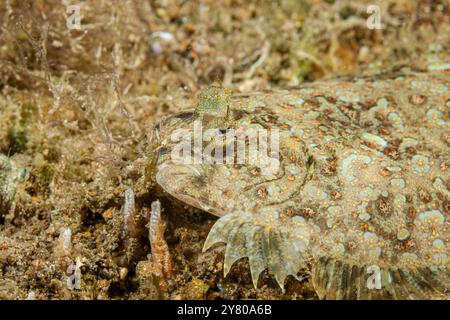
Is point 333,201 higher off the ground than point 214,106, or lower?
lower

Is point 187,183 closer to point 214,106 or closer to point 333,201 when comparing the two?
point 214,106

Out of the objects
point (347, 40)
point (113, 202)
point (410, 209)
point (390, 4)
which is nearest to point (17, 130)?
point (113, 202)

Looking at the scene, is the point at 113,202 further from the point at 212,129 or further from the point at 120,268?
the point at 212,129

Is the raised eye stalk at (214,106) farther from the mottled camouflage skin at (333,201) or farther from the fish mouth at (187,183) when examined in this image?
the fish mouth at (187,183)

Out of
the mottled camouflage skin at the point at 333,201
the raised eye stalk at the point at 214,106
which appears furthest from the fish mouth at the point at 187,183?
the raised eye stalk at the point at 214,106

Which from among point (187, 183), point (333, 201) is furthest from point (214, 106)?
point (333, 201)

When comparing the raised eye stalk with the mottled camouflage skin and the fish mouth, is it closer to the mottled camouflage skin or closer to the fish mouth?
the mottled camouflage skin

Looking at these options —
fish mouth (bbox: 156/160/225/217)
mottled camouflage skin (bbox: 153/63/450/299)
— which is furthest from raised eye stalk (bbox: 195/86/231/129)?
fish mouth (bbox: 156/160/225/217)
